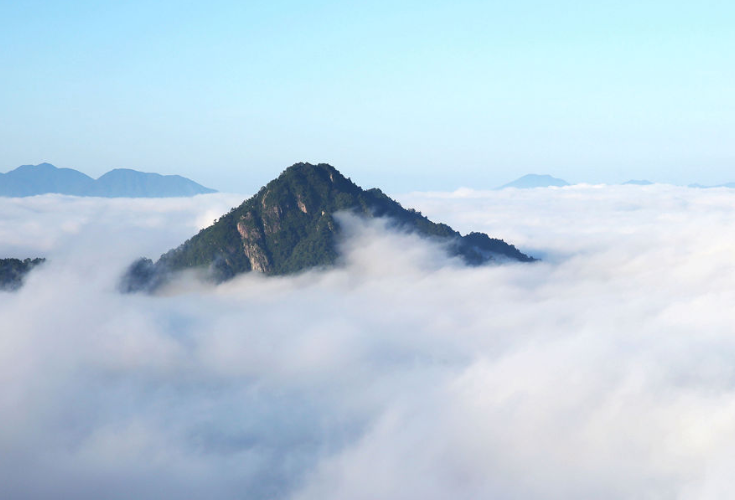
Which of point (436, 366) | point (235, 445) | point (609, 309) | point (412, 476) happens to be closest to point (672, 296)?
point (609, 309)

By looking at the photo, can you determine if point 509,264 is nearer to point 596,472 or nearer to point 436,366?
point 436,366

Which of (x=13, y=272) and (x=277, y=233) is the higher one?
(x=277, y=233)

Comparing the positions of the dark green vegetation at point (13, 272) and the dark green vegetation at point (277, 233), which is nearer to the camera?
the dark green vegetation at point (13, 272)

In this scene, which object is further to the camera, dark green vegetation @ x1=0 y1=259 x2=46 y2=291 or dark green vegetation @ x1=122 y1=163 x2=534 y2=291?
dark green vegetation @ x1=122 y1=163 x2=534 y2=291

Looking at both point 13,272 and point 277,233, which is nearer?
point 13,272
